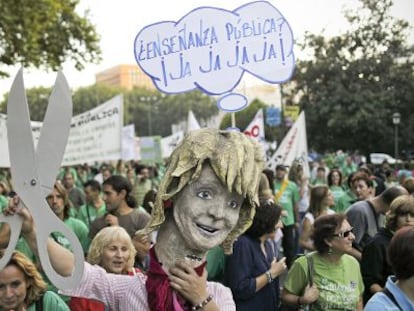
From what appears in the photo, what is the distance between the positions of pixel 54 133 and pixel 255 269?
258cm

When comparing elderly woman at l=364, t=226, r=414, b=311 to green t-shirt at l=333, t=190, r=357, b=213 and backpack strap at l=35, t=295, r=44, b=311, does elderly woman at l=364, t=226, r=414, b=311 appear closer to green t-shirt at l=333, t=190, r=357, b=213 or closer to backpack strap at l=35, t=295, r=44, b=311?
backpack strap at l=35, t=295, r=44, b=311

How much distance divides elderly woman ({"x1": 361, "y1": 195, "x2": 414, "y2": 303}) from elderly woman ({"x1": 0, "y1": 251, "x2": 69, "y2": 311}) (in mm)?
2334

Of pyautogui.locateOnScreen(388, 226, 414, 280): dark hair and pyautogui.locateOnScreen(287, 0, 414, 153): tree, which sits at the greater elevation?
pyautogui.locateOnScreen(287, 0, 414, 153): tree

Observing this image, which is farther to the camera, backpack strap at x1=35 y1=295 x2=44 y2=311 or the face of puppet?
backpack strap at x1=35 y1=295 x2=44 y2=311

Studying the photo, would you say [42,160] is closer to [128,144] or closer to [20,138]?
[20,138]

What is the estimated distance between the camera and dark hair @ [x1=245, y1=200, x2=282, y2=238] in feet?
15.0

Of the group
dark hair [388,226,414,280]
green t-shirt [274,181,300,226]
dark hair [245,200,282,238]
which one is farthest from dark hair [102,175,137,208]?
dark hair [388,226,414,280]

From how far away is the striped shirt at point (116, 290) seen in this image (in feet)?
7.82

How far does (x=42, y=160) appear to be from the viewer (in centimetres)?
219

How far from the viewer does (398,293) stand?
2938mm

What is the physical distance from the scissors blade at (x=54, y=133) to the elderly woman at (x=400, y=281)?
1581 mm

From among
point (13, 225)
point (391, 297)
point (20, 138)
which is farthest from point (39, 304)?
point (391, 297)

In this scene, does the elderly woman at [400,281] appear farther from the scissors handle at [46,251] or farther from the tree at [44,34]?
the tree at [44,34]

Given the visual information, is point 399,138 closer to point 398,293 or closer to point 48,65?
point 48,65
